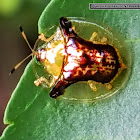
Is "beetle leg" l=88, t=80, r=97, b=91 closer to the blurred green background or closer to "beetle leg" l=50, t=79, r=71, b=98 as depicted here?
"beetle leg" l=50, t=79, r=71, b=98

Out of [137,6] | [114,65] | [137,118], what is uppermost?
[137,6]

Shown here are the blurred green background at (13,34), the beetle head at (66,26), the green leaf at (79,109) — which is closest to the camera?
the green leaf at (79,109)

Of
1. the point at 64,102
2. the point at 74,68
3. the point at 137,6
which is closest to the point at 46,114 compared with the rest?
the point at 64,102

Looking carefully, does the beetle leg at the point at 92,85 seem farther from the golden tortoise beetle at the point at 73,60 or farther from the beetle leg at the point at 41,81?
the beetle leg at the point at 41,81

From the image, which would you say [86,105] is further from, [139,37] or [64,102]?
[139,37]

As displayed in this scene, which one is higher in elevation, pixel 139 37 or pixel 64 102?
pixel 139 37

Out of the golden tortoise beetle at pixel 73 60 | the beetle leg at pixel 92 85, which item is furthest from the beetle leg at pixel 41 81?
the beetle leg at pixel 92 85

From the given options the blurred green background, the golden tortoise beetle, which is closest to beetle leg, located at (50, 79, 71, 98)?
the golden tortoise beetle
